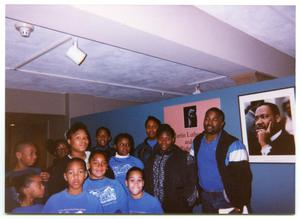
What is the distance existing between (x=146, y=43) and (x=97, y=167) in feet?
3.83

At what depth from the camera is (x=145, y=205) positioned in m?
2.70

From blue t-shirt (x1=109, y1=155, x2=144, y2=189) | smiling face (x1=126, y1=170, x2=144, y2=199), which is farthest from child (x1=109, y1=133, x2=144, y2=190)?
smiling face (x1=126, y1=170, x2=144, y2=199)

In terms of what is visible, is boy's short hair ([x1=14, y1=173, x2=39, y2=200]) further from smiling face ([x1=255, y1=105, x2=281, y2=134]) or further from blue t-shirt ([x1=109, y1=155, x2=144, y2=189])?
smiling face ([x1=255, y1=105, x2=281, y2=134])

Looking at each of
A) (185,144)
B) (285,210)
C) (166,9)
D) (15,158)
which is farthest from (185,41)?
(15,158)

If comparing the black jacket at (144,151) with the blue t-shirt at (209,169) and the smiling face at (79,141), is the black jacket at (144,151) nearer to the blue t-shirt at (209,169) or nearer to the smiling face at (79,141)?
the blue t-shirt at (209,169)

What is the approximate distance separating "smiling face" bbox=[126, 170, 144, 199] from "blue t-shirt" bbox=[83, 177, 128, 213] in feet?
0.28

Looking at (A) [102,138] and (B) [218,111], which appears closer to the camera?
(B) [218,111]

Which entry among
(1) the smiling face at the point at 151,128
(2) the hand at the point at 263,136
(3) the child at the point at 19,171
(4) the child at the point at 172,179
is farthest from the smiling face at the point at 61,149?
(2) the hand at the point at 263,136

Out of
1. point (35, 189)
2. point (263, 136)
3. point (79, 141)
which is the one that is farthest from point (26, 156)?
point (263, 136)

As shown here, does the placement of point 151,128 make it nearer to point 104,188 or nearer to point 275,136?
point 104,188

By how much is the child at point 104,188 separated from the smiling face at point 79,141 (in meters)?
0.17

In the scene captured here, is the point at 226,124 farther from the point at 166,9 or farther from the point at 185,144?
the point at 166,9

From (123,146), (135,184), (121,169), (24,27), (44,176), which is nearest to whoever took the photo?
(24,27)

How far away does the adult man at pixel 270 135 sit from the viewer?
2.54m
